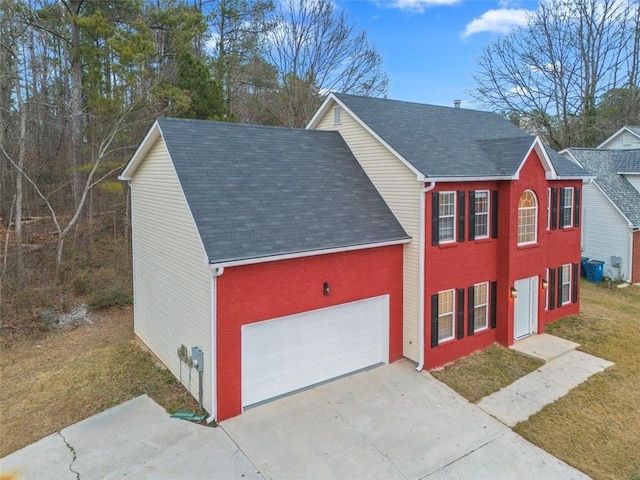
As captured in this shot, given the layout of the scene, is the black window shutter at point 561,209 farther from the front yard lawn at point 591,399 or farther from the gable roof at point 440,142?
the front yard lawn at point 591,399

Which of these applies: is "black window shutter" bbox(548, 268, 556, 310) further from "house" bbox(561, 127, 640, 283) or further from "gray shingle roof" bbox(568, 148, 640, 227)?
"gray shingle roof" bbox(568, 148, 640, 227)

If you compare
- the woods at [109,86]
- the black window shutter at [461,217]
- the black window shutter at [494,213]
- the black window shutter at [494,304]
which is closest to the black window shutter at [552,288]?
the black window shutter at [494,304]

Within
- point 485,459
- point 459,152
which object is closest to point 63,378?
point 485,459

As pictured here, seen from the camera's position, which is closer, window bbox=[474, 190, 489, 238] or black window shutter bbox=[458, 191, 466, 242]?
black window shutter bbox=[458, 191, 466, 242]

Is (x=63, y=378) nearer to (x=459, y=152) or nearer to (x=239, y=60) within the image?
(x=459, y=152)

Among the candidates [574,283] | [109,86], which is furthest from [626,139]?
[109,86]

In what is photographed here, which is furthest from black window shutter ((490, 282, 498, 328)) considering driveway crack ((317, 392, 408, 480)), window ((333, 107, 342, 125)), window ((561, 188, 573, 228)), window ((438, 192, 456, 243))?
window ((333, 107, 342, 125))

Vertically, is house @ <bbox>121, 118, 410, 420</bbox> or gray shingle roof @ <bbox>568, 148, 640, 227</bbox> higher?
gray shingle roof @ <bbox>568, 148, 640, 227</bbox>
